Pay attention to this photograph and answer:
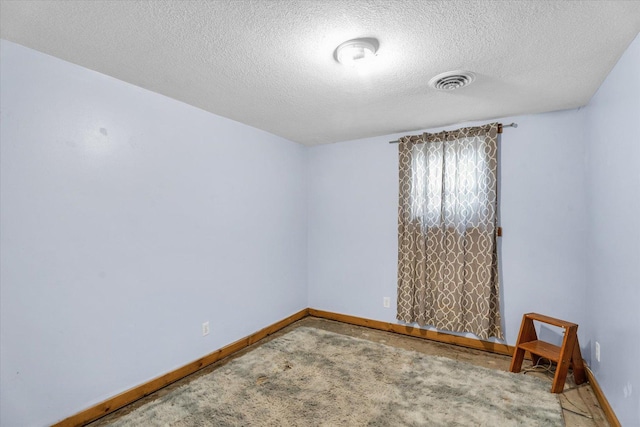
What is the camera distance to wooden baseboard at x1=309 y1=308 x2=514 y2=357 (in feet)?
9.68

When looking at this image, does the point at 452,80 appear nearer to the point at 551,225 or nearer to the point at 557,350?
the point at 551,225

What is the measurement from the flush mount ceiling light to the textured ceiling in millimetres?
49

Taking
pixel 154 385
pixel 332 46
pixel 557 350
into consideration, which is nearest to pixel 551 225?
pixel 557 350

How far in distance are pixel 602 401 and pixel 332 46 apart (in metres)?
2.92

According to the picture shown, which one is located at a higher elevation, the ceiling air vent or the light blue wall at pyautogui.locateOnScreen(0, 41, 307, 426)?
the ceiling air vent

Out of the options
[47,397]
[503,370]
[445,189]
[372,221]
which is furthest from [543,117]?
[47,397]

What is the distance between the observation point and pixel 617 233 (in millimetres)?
1869

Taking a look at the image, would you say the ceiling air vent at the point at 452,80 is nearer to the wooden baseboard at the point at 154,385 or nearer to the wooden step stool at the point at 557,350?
the wooden step stool at the point at 557,350

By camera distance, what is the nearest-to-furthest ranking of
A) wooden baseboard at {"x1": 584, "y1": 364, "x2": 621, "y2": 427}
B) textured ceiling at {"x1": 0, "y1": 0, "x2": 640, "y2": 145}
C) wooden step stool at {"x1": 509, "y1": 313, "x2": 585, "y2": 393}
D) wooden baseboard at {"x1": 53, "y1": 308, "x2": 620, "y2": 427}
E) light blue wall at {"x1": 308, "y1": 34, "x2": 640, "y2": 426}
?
textured ceiling at {"x1": 0, "y1": 0, "x2": 640, "y2": 145}
light blue wall at {"x1": 308, "y1": 34, "x2": 640, "y2": 426}
wooden baseboard at {"x1": 584, "y1": 364, "x2": 621, "y2": 427}
wooden baseboard at {"x1": 53, "y1": 308, "x2": 620, "y2": 427}
wooden step stool at {"x1": 509, "y1": 313, "x2": 585, "y2": 393}

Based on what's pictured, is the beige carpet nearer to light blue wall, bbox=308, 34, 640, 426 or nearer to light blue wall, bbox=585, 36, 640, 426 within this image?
light blue wall, bbox=585, 36, 640, 426

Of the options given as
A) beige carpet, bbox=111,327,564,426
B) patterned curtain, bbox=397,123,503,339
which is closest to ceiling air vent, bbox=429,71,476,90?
patterned curtain, bbox=397,123,503,339

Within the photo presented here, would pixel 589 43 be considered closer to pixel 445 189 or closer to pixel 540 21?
pixel 540 21

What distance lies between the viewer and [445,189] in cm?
315

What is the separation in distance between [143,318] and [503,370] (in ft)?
9.89
